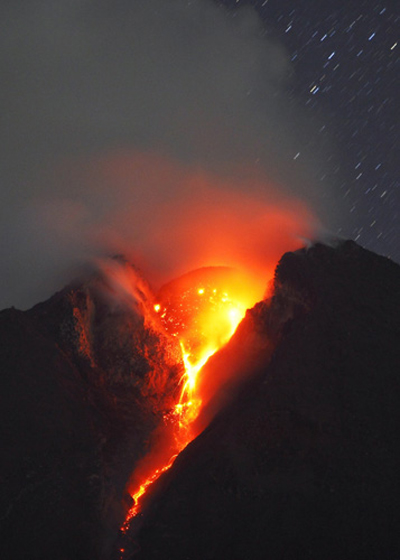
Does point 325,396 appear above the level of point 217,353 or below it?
below

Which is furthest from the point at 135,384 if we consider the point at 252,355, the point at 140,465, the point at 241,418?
the point at 241,418

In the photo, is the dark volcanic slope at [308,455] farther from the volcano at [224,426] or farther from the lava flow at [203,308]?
the lava flow at [203,308]

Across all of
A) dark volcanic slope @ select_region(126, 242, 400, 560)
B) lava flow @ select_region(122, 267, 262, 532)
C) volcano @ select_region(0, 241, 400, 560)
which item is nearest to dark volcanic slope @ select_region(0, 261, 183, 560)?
volcano @ select_region(0, 241, 400, 560)

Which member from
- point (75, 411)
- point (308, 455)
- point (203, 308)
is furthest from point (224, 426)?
point (203, 308)

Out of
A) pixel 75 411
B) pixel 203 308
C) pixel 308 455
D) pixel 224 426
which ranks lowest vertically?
pixel 308 455

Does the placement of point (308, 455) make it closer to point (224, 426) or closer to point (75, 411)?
point (224, 426)

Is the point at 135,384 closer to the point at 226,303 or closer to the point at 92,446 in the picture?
the point at 92,446
